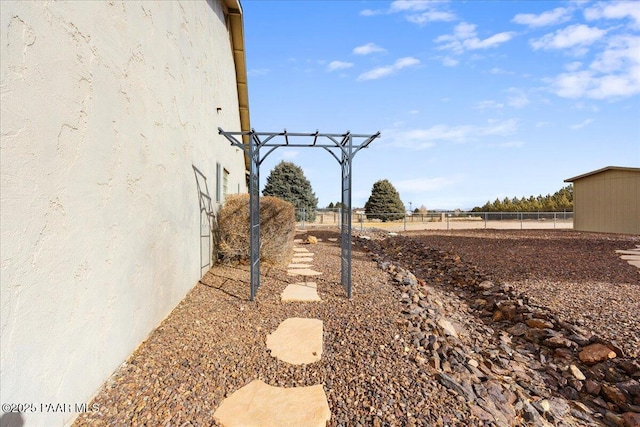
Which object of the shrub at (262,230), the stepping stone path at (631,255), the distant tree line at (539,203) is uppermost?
the distant tree line at (539,203)

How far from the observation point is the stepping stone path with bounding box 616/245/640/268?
719cm

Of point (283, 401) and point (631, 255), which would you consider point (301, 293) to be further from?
point (631, 255)

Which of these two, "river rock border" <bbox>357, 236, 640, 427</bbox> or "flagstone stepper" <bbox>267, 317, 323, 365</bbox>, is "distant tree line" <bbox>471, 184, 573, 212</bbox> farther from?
"flagstone stepper" <bbox>267, 317, 323, 365</bbox>

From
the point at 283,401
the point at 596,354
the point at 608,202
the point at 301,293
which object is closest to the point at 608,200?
the point at 608,202

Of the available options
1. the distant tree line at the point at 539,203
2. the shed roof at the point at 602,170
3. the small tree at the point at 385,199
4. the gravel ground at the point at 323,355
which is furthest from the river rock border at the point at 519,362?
the distant tree line at the point at 539,203

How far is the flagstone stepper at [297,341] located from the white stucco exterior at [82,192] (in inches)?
45.3

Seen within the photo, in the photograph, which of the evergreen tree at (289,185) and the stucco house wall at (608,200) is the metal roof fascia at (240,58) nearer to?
the evergreen tree at (289,185)

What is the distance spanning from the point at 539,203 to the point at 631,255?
25.1 meters

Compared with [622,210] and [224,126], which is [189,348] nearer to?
[224,126]

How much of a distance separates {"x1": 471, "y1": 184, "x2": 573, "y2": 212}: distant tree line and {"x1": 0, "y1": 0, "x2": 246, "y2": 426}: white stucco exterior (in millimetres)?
30843

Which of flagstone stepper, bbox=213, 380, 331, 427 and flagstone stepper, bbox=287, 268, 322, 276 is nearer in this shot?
flagstone stepper, bbox=213, 380, 331, 427

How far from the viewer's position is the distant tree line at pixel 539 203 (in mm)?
27406

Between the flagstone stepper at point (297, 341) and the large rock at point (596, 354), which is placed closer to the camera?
the flagstone stepper at point (297, 341)

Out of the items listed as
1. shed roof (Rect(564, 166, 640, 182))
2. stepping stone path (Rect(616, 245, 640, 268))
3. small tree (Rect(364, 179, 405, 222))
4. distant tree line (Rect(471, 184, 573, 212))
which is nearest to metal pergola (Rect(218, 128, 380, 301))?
stepping stone path (Rect(616, 245, 640, 268))
